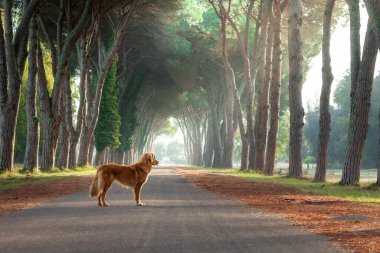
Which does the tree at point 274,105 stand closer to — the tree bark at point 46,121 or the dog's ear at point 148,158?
the tree bark at point 46,121

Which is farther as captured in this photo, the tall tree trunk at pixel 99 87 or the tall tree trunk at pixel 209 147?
the tall tree trunk at pixel 209 147

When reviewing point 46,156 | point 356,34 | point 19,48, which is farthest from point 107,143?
point 356,34

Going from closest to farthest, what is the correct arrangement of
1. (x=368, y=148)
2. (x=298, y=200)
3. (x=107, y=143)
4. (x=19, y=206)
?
(x=19, y=206) < (x=298, y=200) < (x=107, y=143) < (x=368, y=148)

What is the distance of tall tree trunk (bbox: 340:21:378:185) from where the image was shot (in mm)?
21141

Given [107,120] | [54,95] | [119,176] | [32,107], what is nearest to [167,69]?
[107,120]

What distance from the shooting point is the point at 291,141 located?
2820 centimetres

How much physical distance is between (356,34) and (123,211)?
14109 millimetres

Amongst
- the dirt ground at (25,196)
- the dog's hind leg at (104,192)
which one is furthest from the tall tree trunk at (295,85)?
the dog's hind leg at (104,192)

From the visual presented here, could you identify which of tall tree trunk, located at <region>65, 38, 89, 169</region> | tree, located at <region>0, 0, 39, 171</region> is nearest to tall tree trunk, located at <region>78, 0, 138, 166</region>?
tall tree trunk, located at <region>65, 38, 89, 169</region>

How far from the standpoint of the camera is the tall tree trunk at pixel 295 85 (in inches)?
1101

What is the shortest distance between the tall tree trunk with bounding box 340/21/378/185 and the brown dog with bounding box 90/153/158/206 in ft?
35.7

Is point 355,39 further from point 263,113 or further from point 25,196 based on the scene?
point 263,113

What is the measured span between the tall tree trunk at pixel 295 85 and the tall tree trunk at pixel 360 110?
20.0 ft

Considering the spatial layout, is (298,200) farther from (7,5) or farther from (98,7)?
(98,7)
